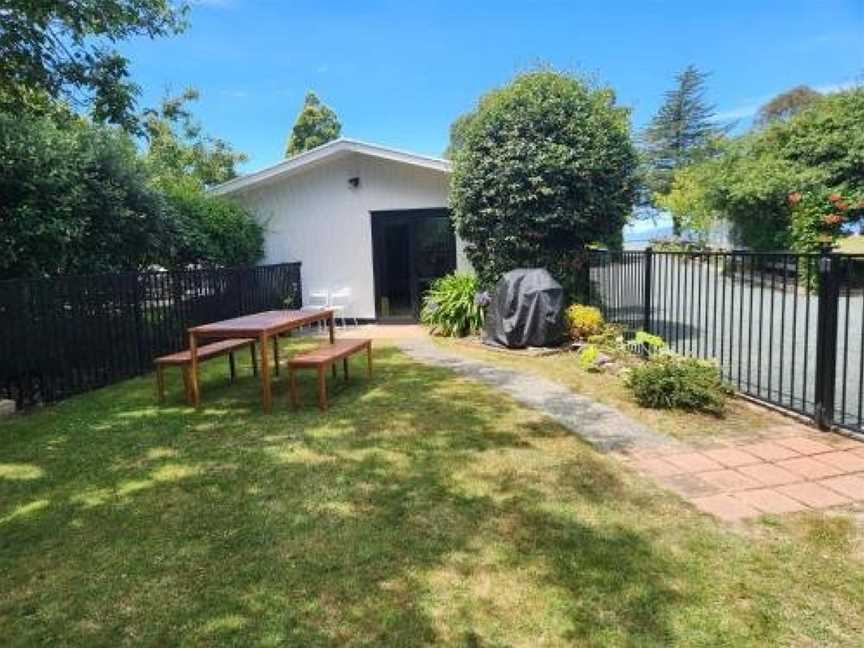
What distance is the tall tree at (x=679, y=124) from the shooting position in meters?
45.8

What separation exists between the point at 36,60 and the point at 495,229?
642 cm

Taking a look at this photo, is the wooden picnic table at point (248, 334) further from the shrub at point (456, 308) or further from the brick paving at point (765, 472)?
the shrub at point (456, 308)

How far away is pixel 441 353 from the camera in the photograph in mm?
8898

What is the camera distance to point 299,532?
330cm

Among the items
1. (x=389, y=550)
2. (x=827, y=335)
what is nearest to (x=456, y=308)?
(x=827, y=335)

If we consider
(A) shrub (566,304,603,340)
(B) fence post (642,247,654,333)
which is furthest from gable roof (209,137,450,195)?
(B) fence post (642,247,654,333)

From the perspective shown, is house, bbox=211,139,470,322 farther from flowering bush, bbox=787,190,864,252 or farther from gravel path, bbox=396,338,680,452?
flowering bush, bbox=787,190,864,252

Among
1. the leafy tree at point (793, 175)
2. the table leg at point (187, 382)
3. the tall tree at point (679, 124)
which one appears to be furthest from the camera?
the tall tree at point (679, 124)

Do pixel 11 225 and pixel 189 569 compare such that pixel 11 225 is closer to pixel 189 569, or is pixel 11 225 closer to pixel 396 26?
pixel 189 569

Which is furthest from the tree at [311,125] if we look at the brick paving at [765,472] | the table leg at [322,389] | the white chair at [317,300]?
the brick paving at [765,472]

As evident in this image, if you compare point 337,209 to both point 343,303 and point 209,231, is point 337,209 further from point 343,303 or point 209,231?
point 209,231

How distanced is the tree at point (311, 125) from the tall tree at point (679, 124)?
24546 millimetres

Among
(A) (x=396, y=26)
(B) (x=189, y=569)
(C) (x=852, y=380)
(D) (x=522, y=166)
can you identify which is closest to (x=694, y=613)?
(B) (x=189, y=569)

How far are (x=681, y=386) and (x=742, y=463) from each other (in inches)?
55.5
